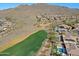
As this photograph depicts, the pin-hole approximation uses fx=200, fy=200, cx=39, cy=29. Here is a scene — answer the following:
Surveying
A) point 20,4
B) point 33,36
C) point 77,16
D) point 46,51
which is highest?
point 20,4

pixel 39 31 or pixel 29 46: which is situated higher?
pixel 39 31

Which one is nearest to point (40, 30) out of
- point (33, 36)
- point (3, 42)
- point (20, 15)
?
point (33, 36)

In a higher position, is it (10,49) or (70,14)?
(70,14)

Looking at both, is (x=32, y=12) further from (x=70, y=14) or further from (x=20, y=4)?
(x=70, y=14)
